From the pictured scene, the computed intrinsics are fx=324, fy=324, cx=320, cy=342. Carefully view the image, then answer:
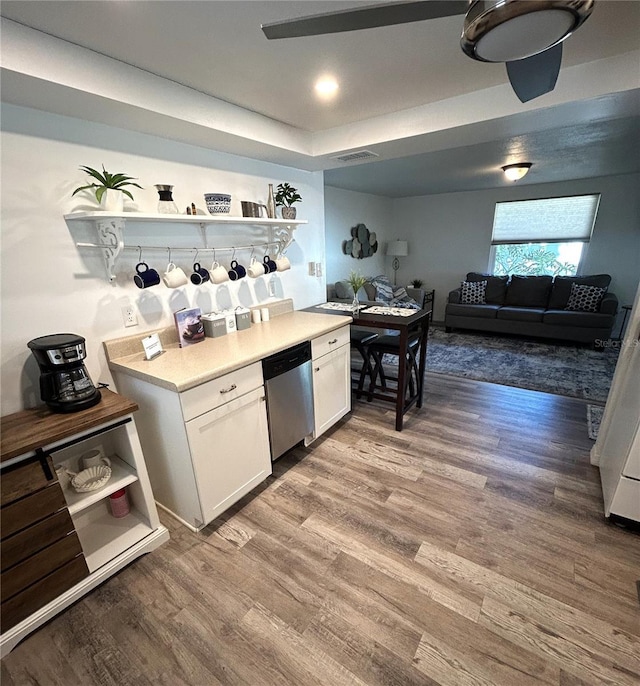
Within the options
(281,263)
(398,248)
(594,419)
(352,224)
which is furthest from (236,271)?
(398,248)

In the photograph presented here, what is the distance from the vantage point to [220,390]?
1654 mm

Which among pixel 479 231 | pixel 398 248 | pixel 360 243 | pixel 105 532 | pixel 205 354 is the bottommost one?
pixel 105 532

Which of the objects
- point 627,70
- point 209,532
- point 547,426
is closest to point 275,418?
point 209,532

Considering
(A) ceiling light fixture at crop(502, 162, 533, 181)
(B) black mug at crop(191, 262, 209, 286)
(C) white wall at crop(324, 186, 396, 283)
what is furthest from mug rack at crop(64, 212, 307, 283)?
(C) white wall at crop(324, 186, 396, 283)

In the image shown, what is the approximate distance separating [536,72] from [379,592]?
219cm

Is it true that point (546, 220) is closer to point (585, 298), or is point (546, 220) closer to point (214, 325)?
point (585, 298)

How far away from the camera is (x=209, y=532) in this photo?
5.82ft

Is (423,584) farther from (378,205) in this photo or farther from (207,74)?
(378,205)

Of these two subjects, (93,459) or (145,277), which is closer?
(93,459)

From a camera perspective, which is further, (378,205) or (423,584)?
(378,205)

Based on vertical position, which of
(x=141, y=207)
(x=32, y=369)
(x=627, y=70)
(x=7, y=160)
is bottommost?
(x=32, y=369)

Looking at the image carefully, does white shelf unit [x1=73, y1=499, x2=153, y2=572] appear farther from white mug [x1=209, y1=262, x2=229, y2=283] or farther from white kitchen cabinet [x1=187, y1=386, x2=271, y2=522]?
white mug [x1=209, y1=262, x2=229, y2=283]

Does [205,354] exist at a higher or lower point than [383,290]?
higher

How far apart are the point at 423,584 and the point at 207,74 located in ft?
8.53
